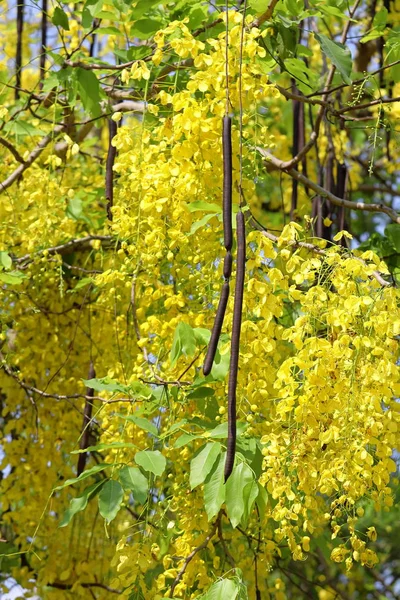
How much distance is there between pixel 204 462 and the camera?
6.00 ft

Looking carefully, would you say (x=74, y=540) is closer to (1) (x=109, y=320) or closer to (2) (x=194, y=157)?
(1) (x=109, y=320)

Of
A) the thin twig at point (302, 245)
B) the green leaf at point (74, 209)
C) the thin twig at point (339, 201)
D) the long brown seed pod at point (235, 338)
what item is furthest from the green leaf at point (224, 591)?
the green leaf at point (74, 209)

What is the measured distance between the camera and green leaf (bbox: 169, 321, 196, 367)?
196cm

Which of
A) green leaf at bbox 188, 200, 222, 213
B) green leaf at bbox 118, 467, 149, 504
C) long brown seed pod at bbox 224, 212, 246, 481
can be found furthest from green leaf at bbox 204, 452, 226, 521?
green leaf at bbox 188, 200, 222, 213

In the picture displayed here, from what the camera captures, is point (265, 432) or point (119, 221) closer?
point (265, 432)

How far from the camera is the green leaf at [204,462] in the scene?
5.92 ft

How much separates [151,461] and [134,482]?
0.18 ft

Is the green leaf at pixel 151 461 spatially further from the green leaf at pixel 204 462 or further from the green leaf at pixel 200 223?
the green leaf at pixel 200 223

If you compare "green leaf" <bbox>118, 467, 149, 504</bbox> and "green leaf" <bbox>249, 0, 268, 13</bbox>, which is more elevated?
"green leaf" <bbox>249, 0, 268, 13</bbox>

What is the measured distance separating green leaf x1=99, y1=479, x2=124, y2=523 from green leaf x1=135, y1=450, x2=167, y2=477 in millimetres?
64

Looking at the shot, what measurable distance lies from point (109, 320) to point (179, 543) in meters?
1.02

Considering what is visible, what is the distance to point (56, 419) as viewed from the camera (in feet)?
10.2

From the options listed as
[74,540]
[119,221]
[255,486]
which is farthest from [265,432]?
[74,540]

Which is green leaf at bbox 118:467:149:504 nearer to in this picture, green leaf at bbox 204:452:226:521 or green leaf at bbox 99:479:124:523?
green leaf at bbox 99:479:124:523
